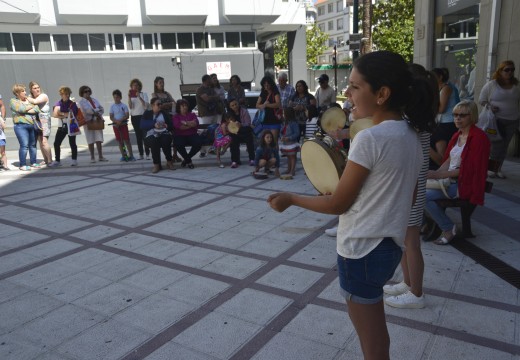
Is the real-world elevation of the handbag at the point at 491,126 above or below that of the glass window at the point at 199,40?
below

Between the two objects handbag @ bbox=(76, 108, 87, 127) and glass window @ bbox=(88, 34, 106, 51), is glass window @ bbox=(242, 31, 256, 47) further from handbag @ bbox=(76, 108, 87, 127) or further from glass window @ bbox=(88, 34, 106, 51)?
handbag @ bbox=(76, 108, 87, 127)

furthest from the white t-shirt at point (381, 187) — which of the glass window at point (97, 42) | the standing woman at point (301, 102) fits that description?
the glass window at point (97, 42)

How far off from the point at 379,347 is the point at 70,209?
5757mm

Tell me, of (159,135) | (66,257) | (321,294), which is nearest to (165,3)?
(159,135)

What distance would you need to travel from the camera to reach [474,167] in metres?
4.23

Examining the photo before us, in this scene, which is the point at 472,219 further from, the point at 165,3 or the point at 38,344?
the point at 165,3

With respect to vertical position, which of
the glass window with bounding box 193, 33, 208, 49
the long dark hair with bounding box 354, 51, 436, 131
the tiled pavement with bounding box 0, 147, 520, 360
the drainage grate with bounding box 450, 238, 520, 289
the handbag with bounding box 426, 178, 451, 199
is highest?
the glass window with bounding box 193, 33, 208, 49

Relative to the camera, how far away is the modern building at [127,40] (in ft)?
71.9

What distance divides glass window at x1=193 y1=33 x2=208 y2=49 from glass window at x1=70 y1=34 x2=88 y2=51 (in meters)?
6.00

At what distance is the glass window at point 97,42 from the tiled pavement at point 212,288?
19.5 metres

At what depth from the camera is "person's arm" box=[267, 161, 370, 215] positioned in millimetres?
1641

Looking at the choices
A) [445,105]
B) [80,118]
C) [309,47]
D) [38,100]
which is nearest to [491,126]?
[445,105]

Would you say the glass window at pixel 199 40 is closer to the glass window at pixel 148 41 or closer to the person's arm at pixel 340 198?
the glass window at pixel 148 41

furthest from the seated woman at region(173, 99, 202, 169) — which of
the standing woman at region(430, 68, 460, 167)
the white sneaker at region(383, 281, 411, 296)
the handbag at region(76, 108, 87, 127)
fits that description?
the white sneaker at region(383, 281, 411, 296)
